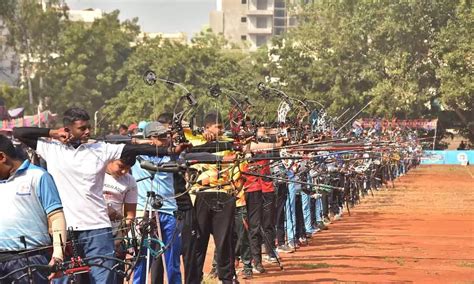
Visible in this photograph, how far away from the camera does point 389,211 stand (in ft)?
93.0

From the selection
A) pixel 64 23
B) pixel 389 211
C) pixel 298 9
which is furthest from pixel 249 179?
pixel 298 9

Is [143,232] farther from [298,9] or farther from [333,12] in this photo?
[298,9]

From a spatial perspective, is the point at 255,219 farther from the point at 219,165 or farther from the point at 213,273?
the point at 219,165

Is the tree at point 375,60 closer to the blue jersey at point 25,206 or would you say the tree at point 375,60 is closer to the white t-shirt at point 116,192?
the white t-shirt at point 116,192

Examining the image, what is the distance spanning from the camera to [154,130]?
9.55 meters

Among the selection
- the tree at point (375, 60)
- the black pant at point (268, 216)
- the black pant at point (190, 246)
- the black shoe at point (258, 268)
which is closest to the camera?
the black pant at point (190, 246)

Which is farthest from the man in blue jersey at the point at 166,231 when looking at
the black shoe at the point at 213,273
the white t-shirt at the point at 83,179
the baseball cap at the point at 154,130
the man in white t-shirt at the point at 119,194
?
the black shoe at the point at 213,273

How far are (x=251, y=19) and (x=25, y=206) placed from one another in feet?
467

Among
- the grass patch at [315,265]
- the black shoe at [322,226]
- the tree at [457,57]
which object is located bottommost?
the black shoe at [322,226]

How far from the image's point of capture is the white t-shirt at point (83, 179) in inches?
350

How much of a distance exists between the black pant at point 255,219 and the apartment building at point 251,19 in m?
134

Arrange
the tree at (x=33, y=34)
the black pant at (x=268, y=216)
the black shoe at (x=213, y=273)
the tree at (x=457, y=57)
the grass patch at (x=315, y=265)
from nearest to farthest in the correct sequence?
the black shoe at (x=213, y=273), the grass patch at (x=315, y=265), the black pant at (x=268, y=216), the tree at (x=457, y=57), the tree at (x=33, y=34)

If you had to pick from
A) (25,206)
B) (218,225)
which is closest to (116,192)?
(218,225)

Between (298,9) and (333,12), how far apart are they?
45.8ft
